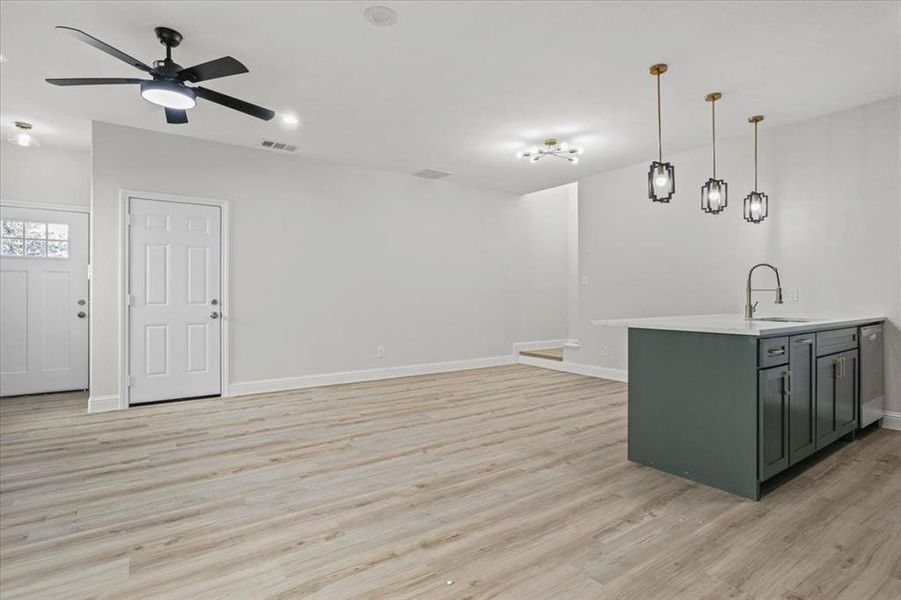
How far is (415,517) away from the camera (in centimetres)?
245

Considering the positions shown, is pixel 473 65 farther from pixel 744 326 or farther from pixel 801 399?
pixel 801 399

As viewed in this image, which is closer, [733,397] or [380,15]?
[733,397]

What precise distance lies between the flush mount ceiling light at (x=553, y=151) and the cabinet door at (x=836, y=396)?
3.32 metres

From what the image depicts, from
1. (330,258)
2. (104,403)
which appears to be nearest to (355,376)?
(330,258)

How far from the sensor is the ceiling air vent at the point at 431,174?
6.55m

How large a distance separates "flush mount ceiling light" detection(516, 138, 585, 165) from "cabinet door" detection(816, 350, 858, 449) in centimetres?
332

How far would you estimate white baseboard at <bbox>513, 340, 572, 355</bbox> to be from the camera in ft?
26.0

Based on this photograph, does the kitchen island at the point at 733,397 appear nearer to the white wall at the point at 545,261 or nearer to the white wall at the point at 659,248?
the white wall at the point at 659,248

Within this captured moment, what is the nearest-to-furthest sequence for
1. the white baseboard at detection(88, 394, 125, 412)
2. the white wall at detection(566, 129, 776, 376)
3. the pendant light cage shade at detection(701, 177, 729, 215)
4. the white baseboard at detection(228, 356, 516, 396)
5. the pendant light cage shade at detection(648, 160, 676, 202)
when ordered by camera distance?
the pendant light cage shade at detection(648, 160, 676, 202) → the pendant light cage shade at detection(701, 177, 729, 215) → the white baseboard at detection(88, 394, 125, 412) → the white wall at detection(566, 129, 776, 376) → the white baseboard at detection(228, 356, 516, 396)

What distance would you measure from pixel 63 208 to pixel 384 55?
16.4 ft

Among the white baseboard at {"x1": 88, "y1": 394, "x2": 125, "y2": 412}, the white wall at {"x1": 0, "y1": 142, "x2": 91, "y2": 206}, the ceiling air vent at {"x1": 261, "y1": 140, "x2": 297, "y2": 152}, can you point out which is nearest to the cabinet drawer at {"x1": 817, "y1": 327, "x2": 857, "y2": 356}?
the ceiling air vent at {"x1": 261, "y1": 140, "x2": 297, "y2": 152}

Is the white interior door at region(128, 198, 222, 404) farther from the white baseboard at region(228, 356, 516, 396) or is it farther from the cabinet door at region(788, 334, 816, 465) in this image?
the cabinet door at region(788, 334, 816, 465)

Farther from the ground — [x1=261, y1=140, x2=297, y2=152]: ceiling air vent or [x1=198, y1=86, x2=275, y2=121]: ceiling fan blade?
[x1=261, y1=140, x2=297, y2=152]: ceiling air vent

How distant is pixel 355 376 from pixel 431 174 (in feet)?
10.2
